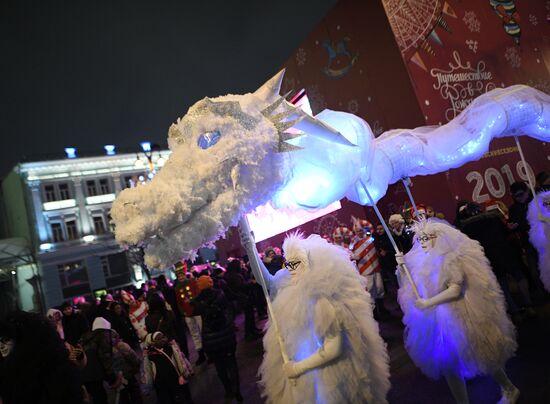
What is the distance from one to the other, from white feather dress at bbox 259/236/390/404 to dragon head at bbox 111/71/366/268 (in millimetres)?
560

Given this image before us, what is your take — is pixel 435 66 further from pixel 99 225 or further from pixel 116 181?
pixel 99 225

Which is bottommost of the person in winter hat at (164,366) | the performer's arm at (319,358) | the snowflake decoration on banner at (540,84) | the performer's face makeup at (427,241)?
the person in winter hat at (164,366)

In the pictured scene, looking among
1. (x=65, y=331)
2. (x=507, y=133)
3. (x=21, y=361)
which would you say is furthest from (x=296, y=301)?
(x=65, y=331)

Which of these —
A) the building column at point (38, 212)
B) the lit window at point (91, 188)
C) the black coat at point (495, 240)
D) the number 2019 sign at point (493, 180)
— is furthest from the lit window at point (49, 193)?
the black coat at point (495, 240)

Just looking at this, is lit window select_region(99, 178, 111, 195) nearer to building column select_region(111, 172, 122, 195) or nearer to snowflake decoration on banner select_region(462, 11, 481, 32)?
building column select_region(111, 172, 122, 195)

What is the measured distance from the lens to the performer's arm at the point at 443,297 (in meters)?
2.73

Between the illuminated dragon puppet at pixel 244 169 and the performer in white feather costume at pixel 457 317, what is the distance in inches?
32.7

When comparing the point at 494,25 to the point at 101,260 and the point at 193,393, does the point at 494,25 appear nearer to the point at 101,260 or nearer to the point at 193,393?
the point at 193,393

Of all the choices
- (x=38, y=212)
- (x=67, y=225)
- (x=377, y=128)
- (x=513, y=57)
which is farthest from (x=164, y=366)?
(x=67, y=225)

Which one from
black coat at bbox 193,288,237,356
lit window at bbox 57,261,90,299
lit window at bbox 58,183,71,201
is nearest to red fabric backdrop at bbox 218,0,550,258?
black coat at bbox 193,288,237,356

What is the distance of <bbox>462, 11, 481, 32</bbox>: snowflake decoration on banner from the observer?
7632mm

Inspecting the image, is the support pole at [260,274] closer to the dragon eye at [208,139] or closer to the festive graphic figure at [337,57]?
the dragon eye at [208,139]

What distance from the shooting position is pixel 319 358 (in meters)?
1.91

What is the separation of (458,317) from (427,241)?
0.61 m
